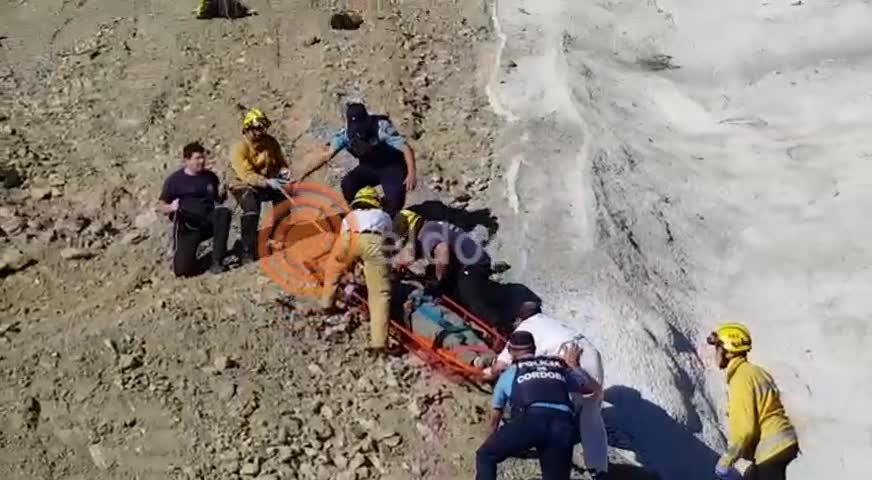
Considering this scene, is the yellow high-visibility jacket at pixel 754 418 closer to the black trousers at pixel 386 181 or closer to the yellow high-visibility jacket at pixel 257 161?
the black trousers at pixel 386 181

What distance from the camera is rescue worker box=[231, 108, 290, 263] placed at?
12.0m

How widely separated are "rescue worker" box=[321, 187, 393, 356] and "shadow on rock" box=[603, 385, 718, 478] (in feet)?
6.91

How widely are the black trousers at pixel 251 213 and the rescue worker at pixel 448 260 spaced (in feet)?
5.15

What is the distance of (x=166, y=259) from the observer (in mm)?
12375

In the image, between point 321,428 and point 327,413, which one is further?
point 327,413

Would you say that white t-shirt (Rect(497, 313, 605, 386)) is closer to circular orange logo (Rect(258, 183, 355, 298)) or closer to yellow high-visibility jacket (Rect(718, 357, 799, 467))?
yellow high-visibility jacket (Rect(718, 357, 799, 467))

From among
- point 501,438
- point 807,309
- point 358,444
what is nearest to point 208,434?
point 358,444

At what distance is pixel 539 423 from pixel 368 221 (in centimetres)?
287

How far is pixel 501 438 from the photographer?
8.55m

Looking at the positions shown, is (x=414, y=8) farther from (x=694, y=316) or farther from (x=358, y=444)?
(x=358, y=444)

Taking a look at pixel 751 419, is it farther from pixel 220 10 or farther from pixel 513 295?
pixel 220 10

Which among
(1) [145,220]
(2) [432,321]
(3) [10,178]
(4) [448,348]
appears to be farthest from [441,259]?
(3) [10,178]

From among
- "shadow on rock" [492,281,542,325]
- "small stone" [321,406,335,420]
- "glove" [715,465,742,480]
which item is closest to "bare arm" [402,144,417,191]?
"shadow on rock" [492,281,542,325]

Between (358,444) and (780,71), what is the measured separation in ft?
32.8
